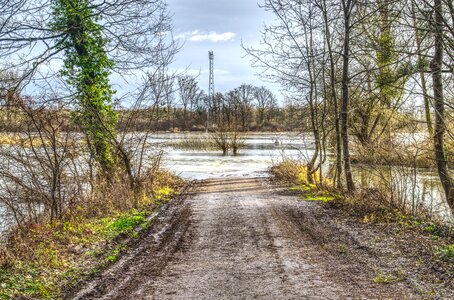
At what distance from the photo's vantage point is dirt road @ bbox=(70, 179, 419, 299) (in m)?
5.09

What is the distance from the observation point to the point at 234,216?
1020cm

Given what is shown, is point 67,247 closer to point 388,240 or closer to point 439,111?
point 388,240

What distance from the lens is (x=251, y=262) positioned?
20.8 feet

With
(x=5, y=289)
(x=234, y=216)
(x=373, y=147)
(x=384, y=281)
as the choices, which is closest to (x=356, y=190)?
(x=373, y=147)

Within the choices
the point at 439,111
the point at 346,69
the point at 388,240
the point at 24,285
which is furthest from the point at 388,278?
the point at 346,69

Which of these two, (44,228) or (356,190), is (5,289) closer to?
(44,228)

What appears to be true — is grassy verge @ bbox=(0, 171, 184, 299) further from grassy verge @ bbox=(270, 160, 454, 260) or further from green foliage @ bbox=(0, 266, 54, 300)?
grassy verge @ bbox=(270, 160, 454, 260)

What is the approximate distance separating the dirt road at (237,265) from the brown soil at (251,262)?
0.01 m

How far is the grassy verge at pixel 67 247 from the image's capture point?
539cm

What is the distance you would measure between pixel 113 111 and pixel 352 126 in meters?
10.5

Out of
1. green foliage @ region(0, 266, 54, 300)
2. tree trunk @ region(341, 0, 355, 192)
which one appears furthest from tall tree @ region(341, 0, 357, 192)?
green foliage @ region(0, 266, 54, 300)

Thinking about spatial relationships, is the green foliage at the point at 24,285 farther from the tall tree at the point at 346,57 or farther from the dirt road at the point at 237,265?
the tall tree at the point at 346,57

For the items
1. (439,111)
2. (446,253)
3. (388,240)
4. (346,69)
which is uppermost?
(346,69)

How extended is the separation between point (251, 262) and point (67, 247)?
3.04m
